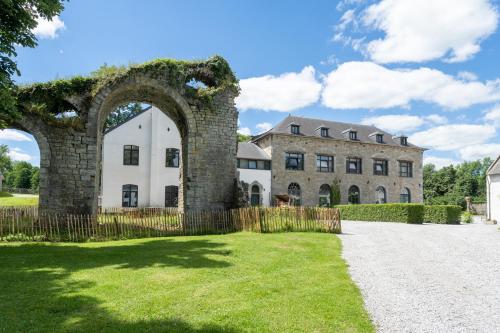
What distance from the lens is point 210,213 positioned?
1575 centimetres

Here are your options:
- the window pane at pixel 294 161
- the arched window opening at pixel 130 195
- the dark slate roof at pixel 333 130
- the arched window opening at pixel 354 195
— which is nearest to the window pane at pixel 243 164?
the dark slate roof at pixel 333 130

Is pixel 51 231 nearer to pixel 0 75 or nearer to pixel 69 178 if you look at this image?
pixel 69 178

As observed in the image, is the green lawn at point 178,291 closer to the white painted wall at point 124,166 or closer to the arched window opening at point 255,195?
the white painted wall at point 124,166

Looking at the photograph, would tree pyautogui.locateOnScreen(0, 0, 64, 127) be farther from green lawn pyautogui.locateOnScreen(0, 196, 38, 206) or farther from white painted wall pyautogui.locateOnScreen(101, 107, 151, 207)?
green lawn pyautogui.locateOnScreen(0, 196, 38, 206)

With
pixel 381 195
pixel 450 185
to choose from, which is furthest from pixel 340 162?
pixel 450 185

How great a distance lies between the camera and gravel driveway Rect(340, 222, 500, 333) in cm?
522

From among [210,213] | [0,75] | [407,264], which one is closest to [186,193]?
[210,213]

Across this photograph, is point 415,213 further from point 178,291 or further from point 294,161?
point 178,291

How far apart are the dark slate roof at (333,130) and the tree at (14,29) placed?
25764 mm

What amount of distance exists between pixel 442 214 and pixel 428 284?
19558 millimetres

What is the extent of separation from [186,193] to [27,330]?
12.4m

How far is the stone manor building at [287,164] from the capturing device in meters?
28.5

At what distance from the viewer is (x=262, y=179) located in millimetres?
33750

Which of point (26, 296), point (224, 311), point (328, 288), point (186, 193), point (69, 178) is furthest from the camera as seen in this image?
point (186, 193)
